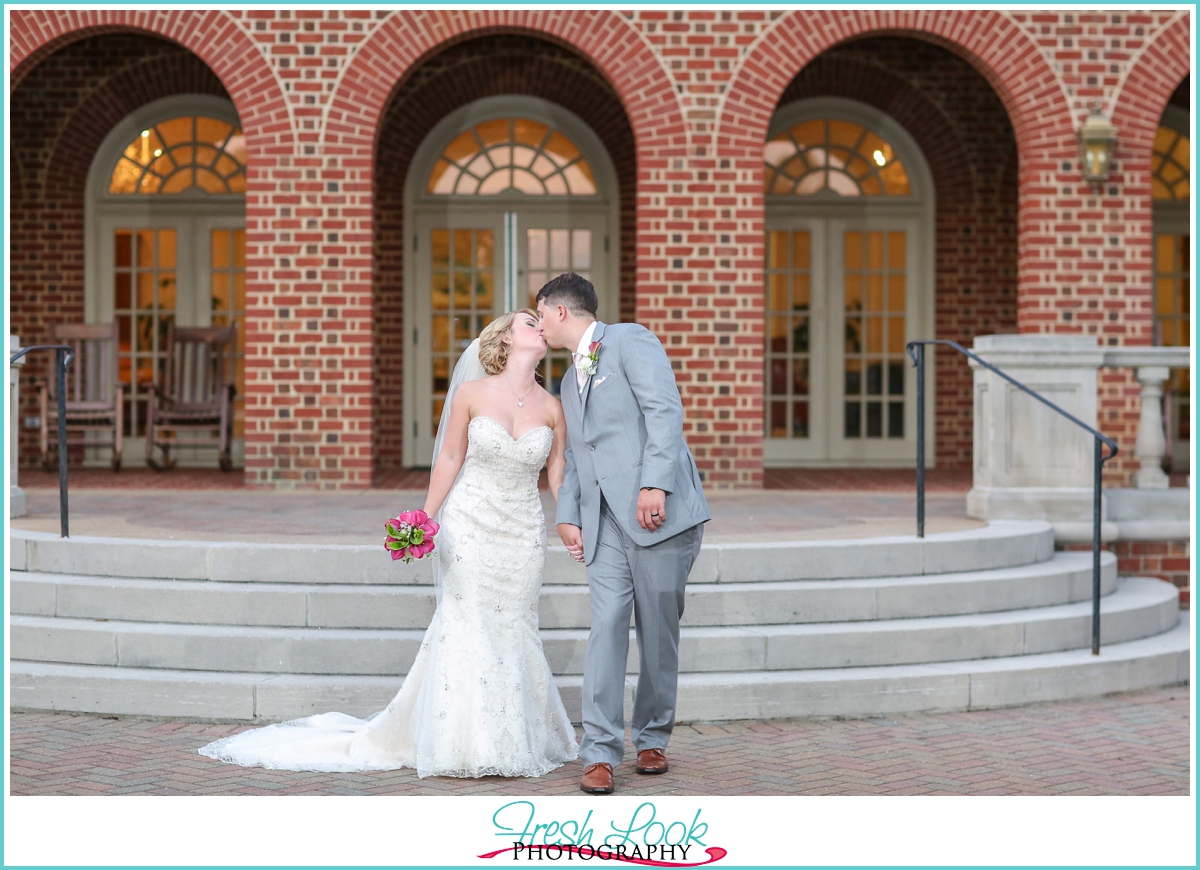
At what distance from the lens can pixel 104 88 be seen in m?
12.6

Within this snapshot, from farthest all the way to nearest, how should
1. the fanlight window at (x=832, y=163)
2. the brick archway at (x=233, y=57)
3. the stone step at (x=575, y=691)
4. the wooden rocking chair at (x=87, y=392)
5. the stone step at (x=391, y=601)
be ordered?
the fanlight window at (x=832, y=163)
the wooden rocking chair at (x=87, y=392)
the brick archway at (x=233, y=57)
the stone step at (x=391, y=601)
the stone step at (x=575, y=691)

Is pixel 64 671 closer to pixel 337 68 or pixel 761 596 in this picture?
pixel 761 596

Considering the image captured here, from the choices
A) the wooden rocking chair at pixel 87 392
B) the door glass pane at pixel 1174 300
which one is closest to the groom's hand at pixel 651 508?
the wooden rocking chair at pixel 87 392

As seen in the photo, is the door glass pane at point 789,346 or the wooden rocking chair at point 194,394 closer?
the wooden rocking chair at point 194,394

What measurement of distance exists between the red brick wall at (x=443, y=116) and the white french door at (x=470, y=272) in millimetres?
165

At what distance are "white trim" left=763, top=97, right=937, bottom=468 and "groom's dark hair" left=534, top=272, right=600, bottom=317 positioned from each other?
27.1ft

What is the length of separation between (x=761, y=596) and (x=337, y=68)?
588 centimetres

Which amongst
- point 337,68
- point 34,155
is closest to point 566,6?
point 337,68

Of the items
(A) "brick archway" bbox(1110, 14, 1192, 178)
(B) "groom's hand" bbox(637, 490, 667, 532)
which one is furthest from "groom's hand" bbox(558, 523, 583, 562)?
(A) "brick archway" bbox(1110, 14, 1192, 178)

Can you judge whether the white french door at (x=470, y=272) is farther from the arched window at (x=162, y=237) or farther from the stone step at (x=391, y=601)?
the stone step at (x=391, y=601)

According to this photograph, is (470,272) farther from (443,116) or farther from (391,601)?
(391,601)

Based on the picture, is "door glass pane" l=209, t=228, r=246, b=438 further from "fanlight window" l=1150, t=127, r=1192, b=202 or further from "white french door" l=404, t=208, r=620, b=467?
"fanlight window" l=1150, t=127, r=1192, b=202

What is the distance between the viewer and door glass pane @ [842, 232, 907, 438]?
13.0 meters

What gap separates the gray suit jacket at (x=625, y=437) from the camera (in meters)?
4.68
